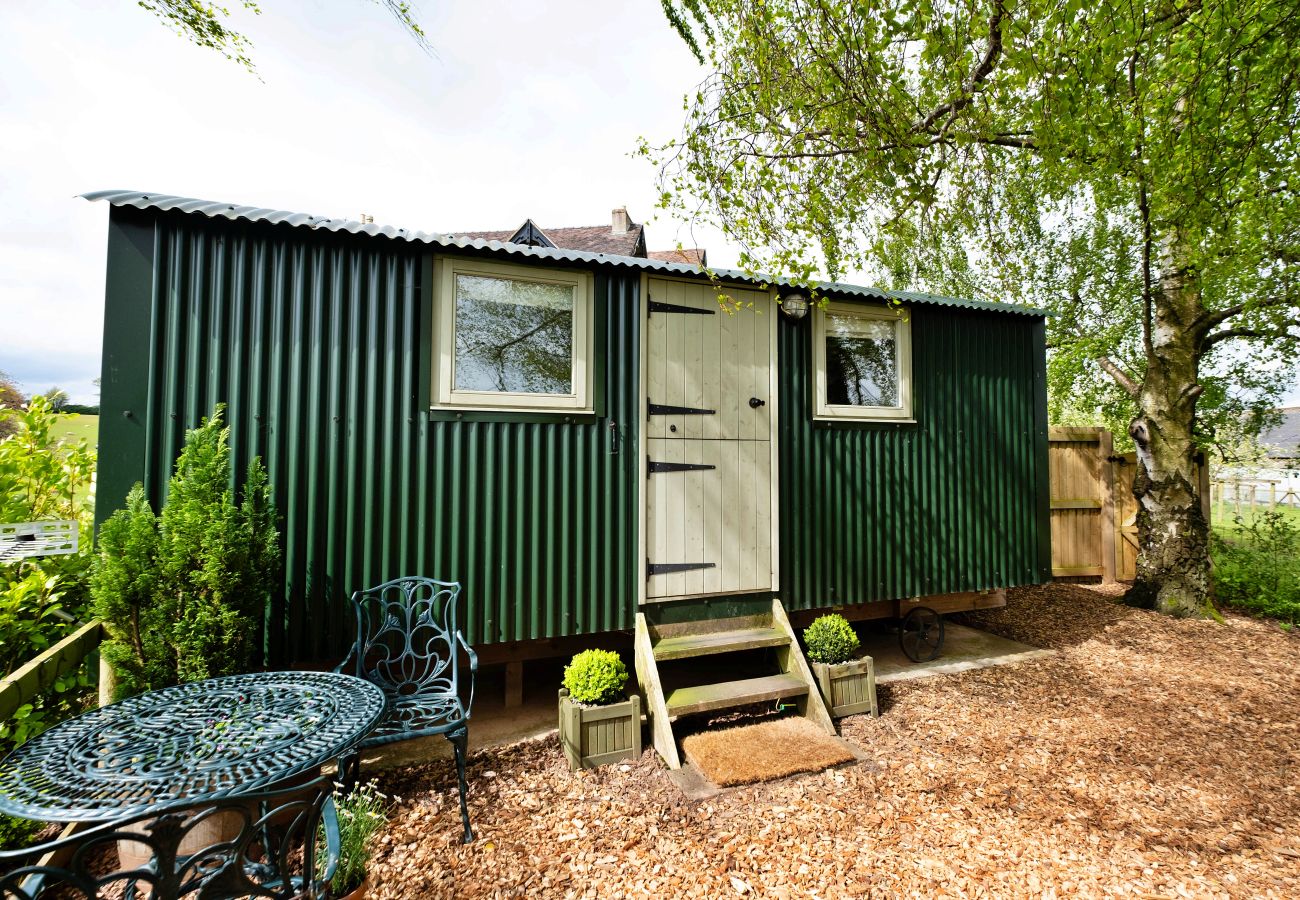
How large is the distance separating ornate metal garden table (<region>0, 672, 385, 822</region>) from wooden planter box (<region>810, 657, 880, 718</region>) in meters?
2.73

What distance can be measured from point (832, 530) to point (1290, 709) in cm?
318

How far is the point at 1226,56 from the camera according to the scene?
11.2 feet

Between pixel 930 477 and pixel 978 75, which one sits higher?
pixel 978 75

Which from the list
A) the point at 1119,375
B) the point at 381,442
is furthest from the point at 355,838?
the point at 1119,375

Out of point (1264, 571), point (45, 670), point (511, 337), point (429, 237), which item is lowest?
point (1264, 571)

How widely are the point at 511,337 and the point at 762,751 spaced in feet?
9.54

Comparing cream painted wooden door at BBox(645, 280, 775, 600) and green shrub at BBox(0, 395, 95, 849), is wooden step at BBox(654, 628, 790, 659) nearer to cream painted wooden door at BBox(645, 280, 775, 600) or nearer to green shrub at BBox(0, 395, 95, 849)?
cream painted wooden door at BBox(645, 280, 775, 600)

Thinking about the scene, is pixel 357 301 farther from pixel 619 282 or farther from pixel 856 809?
pixel 856 809

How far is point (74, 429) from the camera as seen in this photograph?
13.0 ft

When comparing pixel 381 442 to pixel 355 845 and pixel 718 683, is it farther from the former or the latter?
pixel 718 683

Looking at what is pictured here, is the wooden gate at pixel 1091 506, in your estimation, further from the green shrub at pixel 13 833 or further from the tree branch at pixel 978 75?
the green shrub at pixel 13 833

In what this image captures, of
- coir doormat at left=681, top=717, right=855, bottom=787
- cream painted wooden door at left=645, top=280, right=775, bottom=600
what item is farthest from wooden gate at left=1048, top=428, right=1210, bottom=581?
coir doormat at left=681, top=717, right=855, bottom=787

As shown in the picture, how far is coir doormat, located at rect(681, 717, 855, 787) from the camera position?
2.92m

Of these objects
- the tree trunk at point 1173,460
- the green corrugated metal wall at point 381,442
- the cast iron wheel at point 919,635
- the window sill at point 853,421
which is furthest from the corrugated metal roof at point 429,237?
the tree trunk at point 1173,460
